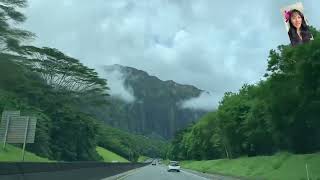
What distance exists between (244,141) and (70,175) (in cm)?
5645

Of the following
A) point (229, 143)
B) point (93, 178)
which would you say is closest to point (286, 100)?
point (93, 178)

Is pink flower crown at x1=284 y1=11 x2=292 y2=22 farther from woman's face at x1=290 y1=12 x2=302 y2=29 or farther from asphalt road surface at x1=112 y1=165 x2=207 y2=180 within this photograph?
asphalt road surface at x1=112 y1=165 x2=207 y2=180

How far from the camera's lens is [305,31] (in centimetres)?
3478

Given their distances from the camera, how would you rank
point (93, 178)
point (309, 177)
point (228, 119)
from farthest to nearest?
point (228, 119) → point (93, 178) → point (309, 177)

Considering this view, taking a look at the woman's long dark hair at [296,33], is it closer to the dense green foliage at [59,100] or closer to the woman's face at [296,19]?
the woman's face at [296,19]

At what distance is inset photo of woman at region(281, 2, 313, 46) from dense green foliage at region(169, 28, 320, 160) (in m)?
0.65

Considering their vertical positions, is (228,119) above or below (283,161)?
above

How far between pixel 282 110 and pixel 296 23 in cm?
1428

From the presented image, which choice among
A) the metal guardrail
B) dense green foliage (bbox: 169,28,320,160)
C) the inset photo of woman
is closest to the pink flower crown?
the inset photo of woman

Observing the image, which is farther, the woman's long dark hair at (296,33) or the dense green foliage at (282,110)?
the dense green foliage at (282,110)

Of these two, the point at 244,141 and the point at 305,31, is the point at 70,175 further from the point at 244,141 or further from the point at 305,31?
the point at 244,141

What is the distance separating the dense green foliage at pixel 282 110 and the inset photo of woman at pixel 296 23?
65 cm

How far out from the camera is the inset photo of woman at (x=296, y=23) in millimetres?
34156

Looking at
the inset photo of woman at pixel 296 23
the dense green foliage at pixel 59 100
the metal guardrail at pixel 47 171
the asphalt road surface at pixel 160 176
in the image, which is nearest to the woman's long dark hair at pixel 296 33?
the inset photo of woman at pixel 296 23
